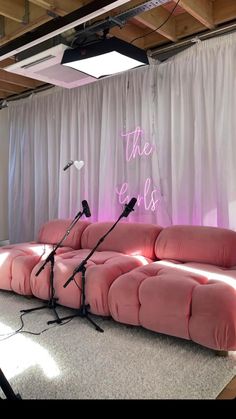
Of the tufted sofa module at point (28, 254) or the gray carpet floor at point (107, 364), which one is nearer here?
the gray carpet floor at point (107, 364)

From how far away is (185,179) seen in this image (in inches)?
145

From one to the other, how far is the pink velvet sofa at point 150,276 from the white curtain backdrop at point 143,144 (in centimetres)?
40

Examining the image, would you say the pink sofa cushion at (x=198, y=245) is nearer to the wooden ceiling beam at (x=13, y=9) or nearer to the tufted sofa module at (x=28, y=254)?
the tufted sofa module at (x=28, y=254)

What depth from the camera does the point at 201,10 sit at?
9.81 ft

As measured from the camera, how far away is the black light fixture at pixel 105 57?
2697 millimetres

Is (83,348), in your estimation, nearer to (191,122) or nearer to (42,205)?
(191,122)

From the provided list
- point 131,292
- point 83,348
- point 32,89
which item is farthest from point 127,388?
point 32,89

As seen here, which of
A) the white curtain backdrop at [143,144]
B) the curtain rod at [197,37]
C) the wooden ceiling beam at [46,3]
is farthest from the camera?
the white curtain backdrop at [143,144]

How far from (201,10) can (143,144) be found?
1464mm

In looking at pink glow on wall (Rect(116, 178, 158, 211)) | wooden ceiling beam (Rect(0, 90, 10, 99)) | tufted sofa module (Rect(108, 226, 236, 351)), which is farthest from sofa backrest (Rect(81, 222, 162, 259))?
wooden ceiling beam (Rect(0, 90, 10, 99))

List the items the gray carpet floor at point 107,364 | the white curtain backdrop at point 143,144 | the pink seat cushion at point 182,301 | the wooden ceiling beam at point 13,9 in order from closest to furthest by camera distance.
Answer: the gray carpet floor at point 107,364 → the pink seat cushion at point 182,301 → the wooden ceiling beam at point 13,9 → the white curtain backdrop at point 143,144

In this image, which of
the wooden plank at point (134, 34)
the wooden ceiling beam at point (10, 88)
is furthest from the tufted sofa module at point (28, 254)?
the wooden ceiling beam at point (10, 88)

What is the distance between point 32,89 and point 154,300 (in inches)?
157

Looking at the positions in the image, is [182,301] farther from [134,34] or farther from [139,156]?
[134,34]
